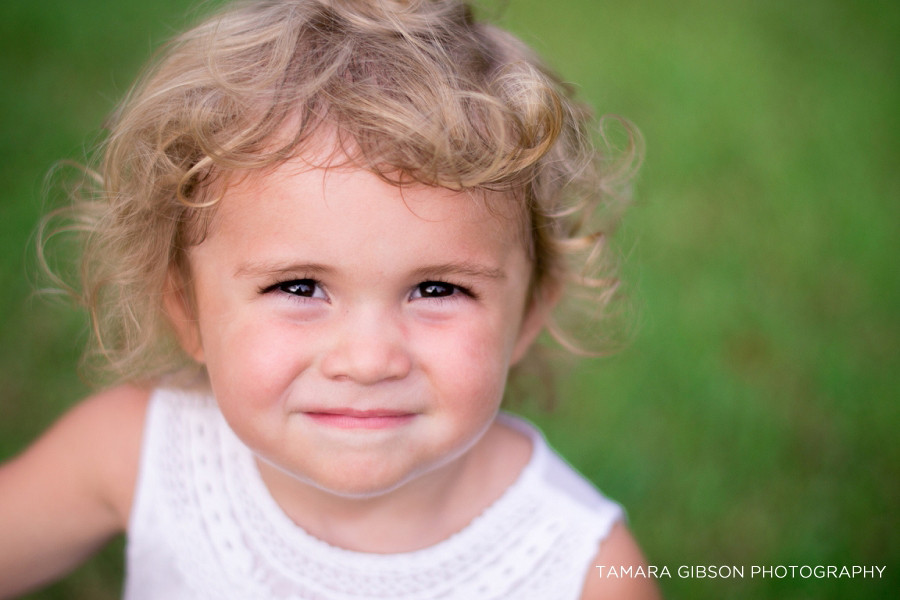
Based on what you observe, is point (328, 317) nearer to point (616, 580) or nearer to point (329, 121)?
point (329, 121)

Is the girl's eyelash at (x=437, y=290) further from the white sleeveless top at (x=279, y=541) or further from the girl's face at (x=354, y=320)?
the white sleeveless top at (x=279, y=541)

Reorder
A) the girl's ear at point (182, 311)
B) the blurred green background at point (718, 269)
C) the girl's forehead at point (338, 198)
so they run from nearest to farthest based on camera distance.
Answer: the girl's forehead at point (338, 198) → the girl's ear at point (182, 311) → the blurred green background at point (718, 269)

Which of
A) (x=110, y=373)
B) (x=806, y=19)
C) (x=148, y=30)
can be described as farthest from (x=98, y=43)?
(x=806, y=19)

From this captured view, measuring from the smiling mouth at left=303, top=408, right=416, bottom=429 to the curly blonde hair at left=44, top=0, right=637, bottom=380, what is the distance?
38 cm

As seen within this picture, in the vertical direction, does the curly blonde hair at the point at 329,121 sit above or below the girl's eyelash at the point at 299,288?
above

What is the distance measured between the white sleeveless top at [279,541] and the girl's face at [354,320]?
0.32m

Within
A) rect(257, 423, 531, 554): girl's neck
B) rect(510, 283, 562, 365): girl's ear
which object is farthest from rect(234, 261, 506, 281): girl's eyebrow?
rect(257, 423, 531, 554): girl's neck

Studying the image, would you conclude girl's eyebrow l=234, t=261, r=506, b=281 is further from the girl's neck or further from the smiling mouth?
the girl's neck

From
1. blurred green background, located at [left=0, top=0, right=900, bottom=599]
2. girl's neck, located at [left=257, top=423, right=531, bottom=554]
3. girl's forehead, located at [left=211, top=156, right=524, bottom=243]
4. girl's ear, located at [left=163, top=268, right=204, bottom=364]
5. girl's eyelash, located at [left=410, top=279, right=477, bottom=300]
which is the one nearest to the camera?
girl's forehead, located at [left=211, top=156, right=524, bottom=243]

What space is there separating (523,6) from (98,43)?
2.42 metres

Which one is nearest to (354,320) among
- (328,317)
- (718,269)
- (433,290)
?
(328,317)

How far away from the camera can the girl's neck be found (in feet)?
5.13

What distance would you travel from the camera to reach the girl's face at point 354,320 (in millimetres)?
1183

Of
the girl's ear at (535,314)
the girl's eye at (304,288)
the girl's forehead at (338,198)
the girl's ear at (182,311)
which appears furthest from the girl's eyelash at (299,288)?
the girl's ear at (535,314)
